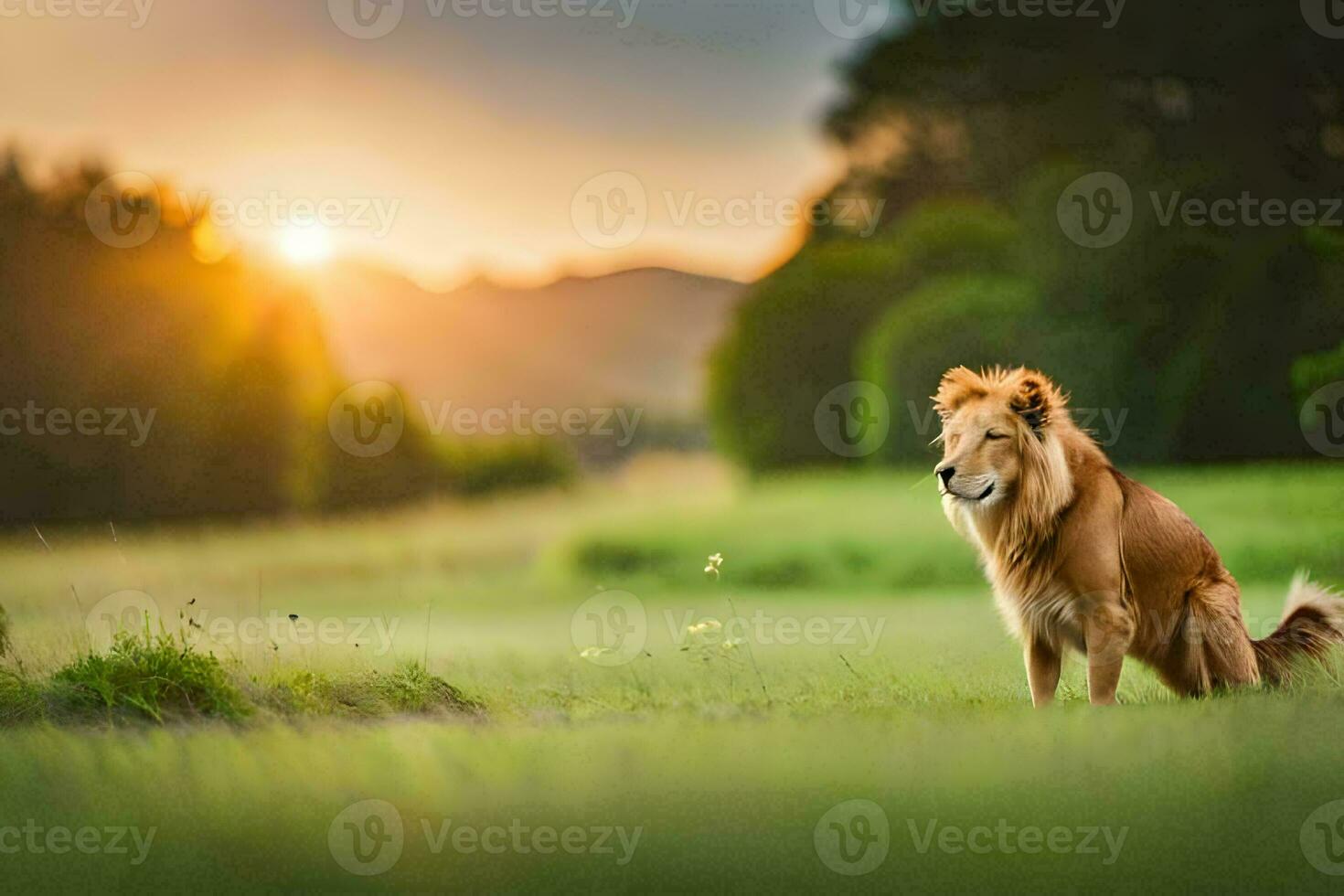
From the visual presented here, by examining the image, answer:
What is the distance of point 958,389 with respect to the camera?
299 inches

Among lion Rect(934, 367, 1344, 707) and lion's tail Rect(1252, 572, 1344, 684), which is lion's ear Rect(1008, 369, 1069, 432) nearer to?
lion Rect(934, 367, 1344, 707)

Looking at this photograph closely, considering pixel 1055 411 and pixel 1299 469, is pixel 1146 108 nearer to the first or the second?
pixel 1299 469

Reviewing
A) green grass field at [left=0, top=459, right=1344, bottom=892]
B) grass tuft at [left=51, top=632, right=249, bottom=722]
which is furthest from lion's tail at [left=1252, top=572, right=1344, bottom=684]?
grass tuft at [left=51, top=632, right=249, bottom=722]

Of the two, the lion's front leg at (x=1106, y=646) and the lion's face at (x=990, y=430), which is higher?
the lion's face at (x=990, y=430)

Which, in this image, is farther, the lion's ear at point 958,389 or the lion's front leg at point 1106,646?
the lion's ear at point 958,389

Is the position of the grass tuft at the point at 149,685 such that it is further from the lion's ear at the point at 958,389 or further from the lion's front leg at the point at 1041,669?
the lion's front leg at the point at 1041,669

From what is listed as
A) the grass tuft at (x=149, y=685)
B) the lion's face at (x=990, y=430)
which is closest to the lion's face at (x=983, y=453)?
the lion's face at (x=990, y=430)

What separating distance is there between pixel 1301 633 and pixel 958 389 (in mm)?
2623

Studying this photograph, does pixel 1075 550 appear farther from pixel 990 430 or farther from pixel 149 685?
pixel 149 685

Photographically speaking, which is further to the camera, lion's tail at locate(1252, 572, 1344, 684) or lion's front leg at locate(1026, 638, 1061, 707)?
lion's tail at locate(1252, 572, 1344, 684)

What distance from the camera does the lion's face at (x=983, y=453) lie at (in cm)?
741

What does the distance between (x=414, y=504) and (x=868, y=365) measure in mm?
7863

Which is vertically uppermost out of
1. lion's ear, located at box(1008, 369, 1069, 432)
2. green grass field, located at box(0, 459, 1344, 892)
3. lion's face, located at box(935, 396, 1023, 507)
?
lion's ear, located at box(1008, 369, 1069, 432)

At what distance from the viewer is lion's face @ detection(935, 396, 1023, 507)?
741cm
